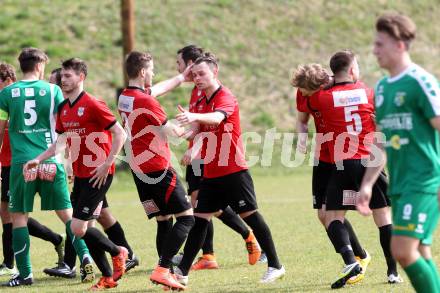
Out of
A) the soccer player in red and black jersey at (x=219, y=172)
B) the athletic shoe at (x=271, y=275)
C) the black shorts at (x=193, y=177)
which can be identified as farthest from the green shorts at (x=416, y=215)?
the black shorts at (x=193, y=177)

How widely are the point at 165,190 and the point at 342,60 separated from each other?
201 cm

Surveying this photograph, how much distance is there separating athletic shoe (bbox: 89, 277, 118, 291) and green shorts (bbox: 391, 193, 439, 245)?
348cm

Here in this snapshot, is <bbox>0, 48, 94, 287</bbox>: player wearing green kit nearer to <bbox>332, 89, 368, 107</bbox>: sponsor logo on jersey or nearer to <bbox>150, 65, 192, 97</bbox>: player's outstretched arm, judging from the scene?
<bbox>150, 65, 192, 97</bbox>: player's outstretched arm

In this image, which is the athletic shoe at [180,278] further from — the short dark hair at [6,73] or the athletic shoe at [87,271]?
the short dark hair at [6,73]

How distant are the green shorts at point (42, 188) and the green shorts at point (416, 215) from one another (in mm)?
4050

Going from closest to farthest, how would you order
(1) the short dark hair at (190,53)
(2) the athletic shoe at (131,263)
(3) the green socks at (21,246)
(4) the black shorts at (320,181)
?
(4) the black shorts at (320,181) → (3) the green socks at (21,246) → (2) the athletic shoe at (131,263) → (1) the short dark hair at (190,53)

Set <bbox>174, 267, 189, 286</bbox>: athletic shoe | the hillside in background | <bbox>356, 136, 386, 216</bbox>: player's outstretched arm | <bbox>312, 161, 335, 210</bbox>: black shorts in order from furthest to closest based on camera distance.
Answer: the hillside in background < <bbox>312, 161, 335, 210</bbox>: black shorts < <bbox>174, 267, 189, 286</bbox>: athletic shoe < <bbox>356, 136, 386, 216</bbox>: player's outstretched arm

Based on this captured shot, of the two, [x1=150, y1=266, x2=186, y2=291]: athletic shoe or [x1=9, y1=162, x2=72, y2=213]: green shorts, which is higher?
[x1=9, y1=162, x2=72, y2=213]: green shorts

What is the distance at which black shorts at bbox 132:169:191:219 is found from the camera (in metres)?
8.52

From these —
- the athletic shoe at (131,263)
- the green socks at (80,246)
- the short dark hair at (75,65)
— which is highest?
the short dark hair at (75,65)

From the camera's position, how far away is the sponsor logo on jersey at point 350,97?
8.38 meters

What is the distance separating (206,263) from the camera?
10023 mm

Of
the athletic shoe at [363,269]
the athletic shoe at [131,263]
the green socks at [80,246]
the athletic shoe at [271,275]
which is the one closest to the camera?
the athletic shoe at [363,269]

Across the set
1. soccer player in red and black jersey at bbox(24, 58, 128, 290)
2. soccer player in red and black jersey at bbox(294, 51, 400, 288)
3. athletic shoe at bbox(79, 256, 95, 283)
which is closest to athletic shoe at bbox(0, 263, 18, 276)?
athletic shoe at bbox(79, 256, 95, 283)
